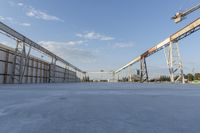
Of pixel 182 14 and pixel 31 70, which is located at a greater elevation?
pixel 182 14

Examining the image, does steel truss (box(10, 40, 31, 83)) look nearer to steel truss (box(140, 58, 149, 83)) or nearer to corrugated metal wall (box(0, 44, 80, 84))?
corrugated metal wall (box(0, 44, 80, 84))

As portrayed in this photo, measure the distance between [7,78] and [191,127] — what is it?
19503 millimetres

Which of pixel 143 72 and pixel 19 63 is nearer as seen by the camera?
pixel 19 63

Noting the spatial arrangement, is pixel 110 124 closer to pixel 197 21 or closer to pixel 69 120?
pixel 69 120

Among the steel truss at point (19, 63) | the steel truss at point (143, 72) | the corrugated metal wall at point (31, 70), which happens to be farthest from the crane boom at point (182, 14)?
the steel truss at point (19, 63)

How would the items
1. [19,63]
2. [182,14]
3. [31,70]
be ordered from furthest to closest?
[182,14] → [31,70] → [19,63]

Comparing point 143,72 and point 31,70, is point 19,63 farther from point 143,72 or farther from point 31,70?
point 143,72

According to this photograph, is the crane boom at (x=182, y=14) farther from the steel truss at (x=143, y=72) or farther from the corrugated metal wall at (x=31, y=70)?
the corrugated metal wall at (x=31, y=70)

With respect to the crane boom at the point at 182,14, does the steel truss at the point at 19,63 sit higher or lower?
lower

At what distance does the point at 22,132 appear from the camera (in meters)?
1.88

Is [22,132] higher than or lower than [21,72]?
lower

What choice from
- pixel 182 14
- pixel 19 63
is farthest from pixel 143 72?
pixel 19 63

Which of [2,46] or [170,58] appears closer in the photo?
[2,46]

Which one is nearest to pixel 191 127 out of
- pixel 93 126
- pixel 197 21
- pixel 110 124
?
pixel 110 124
